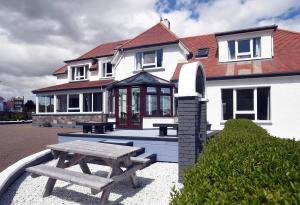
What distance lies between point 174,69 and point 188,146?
13.5 m

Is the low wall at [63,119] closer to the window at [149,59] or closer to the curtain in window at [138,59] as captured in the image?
the curtain in window at [138,59]

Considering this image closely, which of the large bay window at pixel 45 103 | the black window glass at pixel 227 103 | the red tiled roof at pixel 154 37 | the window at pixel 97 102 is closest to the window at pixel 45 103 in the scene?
the large bay window at pixel 45 103

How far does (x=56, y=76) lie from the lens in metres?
29.3

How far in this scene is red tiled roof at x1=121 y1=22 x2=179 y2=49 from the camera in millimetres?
19966

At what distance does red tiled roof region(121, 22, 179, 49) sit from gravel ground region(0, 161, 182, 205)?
14.6m

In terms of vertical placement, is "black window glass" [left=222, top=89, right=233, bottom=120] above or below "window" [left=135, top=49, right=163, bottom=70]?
below

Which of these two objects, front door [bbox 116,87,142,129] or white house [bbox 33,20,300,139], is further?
front door [bbox 116,87,142,129]

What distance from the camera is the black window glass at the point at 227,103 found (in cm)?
1603

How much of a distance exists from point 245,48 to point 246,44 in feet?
0.94

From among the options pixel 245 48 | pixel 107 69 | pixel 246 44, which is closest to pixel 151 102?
pixel 245 48

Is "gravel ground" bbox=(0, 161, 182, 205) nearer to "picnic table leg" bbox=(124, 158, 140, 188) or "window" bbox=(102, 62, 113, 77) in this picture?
"picnic table leg" bbox=(124, 158, 140, 188)

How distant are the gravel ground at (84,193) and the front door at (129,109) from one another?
28.0 feet

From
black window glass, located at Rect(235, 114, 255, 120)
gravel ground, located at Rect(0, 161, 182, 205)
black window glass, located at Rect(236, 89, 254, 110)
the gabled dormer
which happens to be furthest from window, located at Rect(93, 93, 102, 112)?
gravel ground, located at Rect(0, 161, 182, 205)

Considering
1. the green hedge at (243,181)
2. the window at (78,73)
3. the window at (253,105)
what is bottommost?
the green hedge at (243,181)
